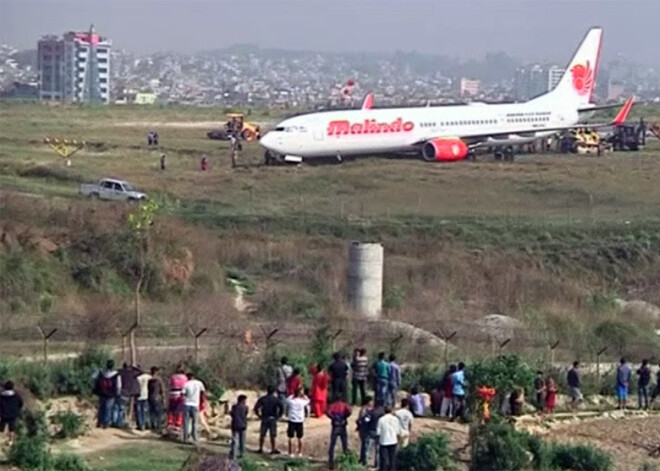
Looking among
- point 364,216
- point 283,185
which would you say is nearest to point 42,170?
point 283,185

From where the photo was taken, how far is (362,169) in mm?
55094

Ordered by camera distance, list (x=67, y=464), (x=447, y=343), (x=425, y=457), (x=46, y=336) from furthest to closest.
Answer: (x=447, y=343), (x=46, y=336), (x=425, y=457), (x=67, y=464)

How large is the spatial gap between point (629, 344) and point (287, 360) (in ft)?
28.0

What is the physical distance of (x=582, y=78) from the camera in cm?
7619

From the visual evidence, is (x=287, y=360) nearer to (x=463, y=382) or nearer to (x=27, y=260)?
(x=463, y=382)

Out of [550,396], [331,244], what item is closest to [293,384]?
[550,396]

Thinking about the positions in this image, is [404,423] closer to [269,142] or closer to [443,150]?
[269,142]

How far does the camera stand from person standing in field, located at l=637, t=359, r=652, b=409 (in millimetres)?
24031

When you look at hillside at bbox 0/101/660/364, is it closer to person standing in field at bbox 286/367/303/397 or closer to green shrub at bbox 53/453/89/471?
person standing in field at bbox 286/367/303/397

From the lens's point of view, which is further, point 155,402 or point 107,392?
point 155,402

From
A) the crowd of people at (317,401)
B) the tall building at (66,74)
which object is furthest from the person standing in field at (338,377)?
the tall building at (66,74)

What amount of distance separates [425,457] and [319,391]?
3215 mm

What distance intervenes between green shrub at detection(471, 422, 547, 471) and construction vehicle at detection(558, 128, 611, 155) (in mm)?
50622

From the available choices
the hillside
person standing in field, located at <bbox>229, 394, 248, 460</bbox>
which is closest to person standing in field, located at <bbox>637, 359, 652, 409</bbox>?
the hillside
